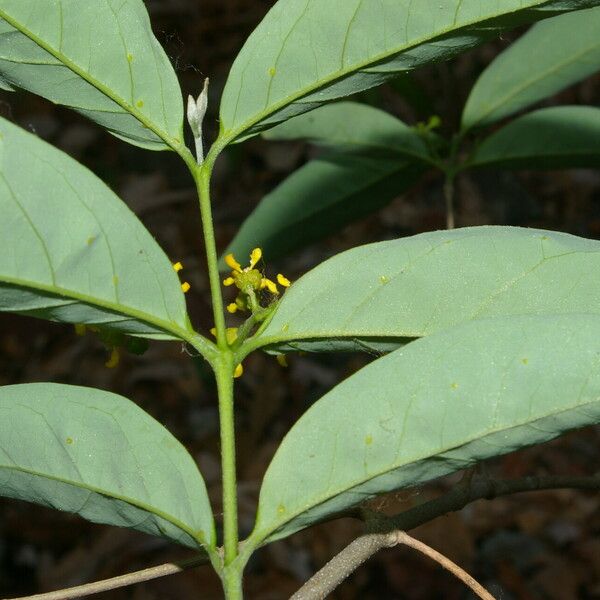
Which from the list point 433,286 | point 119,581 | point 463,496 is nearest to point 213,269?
point 433,286

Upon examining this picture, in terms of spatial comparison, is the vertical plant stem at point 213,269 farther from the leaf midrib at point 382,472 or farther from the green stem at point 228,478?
the leaf midrib at point 382,472

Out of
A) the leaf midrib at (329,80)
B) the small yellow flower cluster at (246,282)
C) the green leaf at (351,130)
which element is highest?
the leaf midrib at (329,80)

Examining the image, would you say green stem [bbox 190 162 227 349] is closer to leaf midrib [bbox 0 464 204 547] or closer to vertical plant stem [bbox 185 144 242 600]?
vertical plant stem [bbox 185 144 242 600]

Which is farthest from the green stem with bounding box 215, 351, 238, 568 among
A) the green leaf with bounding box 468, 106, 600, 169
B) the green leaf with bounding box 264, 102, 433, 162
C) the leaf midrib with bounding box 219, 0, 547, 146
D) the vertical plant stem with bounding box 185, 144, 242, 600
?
the green leaf with bounding box 468, 106, 600, 169

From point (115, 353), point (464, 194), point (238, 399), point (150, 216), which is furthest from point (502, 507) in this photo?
point (115, 353)

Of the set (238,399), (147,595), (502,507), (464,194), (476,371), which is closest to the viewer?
(476,371)

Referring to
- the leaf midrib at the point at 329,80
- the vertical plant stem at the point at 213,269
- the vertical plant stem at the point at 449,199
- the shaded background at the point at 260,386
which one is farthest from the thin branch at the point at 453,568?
the shaded background at the point at 260,386

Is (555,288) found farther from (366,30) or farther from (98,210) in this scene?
(98,210)
